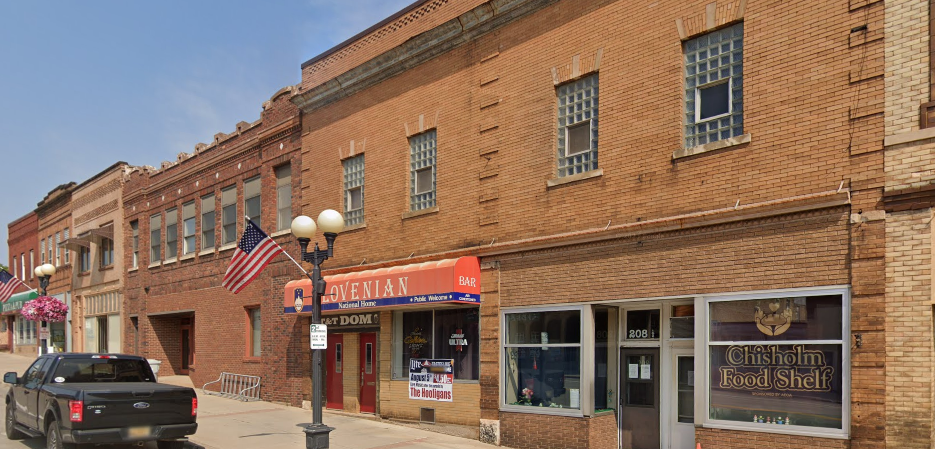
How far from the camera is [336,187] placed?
18594 millimetres

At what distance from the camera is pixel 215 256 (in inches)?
955

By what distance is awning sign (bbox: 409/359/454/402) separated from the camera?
15141 mm

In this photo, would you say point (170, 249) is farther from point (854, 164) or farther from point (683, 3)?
point (854, 164)

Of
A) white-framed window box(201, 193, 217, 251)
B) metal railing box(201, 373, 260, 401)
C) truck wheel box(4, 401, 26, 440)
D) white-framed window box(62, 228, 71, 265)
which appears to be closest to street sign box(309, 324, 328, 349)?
truck wheel box(4, 401, 26, 440)

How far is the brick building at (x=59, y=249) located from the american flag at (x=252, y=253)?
23767 millimetres

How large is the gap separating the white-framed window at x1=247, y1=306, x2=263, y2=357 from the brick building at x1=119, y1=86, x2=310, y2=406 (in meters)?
0.03

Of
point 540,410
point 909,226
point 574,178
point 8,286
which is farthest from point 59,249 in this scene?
point 909,226

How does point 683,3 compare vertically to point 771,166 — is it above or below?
above

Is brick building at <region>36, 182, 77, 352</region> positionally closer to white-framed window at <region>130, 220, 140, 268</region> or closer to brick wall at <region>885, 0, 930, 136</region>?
white-framed window at <region>130, 220, 140, 268</region>

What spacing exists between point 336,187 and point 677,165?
9635mm

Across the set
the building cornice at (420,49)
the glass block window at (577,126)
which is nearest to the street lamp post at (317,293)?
the glass block window at (577,126)

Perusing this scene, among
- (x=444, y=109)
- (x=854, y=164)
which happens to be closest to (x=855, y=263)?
(x=854, y=164)

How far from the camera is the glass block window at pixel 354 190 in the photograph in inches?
707

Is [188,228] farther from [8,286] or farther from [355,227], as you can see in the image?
[355,227]
